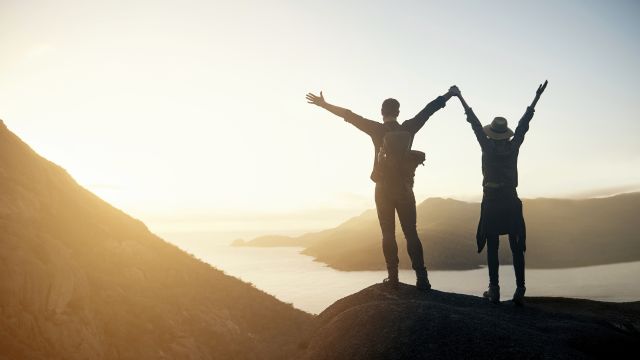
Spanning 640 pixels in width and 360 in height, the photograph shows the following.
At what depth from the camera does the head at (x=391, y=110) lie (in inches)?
336

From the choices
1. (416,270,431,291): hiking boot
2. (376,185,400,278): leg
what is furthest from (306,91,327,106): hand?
(416,270,431,291): hiking boot

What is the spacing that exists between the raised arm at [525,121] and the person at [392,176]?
2.00 meters

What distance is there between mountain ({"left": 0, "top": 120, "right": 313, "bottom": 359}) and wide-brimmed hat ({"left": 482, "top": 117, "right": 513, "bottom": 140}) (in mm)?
7293

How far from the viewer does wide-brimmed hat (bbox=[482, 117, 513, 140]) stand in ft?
29.6

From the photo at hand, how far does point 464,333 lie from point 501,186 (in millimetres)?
4214

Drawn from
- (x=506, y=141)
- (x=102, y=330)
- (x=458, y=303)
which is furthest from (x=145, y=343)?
(x=506, y=141)

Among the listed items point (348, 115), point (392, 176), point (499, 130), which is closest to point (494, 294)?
point (392, 176)

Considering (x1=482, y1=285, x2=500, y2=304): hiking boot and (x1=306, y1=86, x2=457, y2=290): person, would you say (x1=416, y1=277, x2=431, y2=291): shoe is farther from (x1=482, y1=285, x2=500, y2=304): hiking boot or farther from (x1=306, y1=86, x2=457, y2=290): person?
(x1=482, y1=285, x2=500, y2=304): hiking boot

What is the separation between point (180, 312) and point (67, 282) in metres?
7.57

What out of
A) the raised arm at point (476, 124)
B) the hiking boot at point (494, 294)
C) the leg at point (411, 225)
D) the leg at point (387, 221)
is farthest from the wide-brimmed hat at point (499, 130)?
the hiking boot at point (494, 294)

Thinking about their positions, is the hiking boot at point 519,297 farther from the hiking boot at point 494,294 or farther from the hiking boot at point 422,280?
the hiking boot at point 422,280

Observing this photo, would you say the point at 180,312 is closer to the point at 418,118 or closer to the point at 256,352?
the point at 256,352

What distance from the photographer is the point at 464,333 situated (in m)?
6.03

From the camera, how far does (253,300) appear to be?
3195cm
